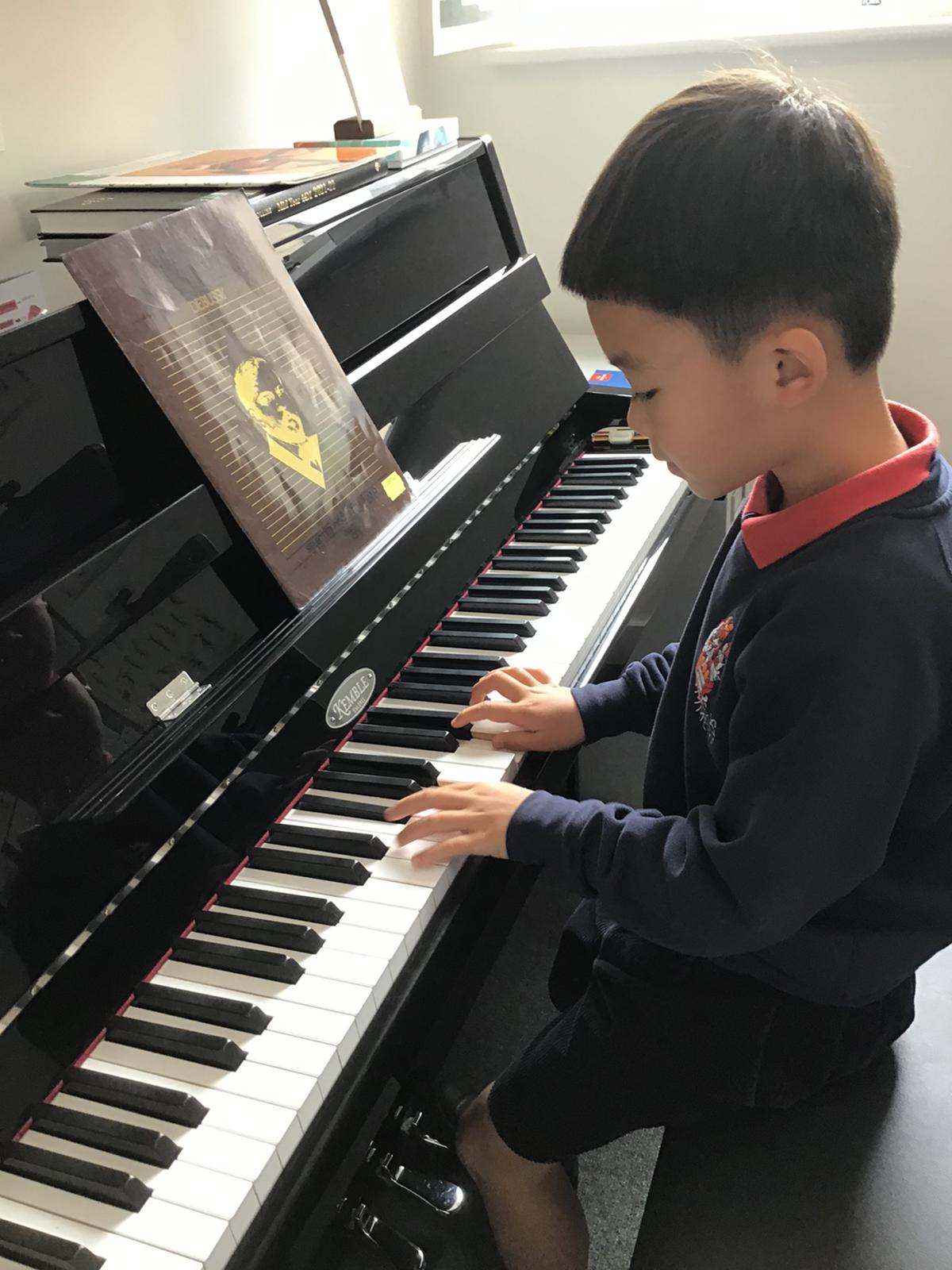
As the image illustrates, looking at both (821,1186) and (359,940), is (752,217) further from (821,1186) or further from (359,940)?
(821,1186)

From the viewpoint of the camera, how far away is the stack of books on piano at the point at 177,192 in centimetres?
114

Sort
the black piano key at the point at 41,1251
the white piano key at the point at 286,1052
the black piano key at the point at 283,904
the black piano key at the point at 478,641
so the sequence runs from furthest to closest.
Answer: the black piano key at the point at 478,641, the black piano key at the point at 283,904, the white piano key at the point at 286,1052, the black piano key at the point at 41,1251

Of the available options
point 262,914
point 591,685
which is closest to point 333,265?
point 591,685

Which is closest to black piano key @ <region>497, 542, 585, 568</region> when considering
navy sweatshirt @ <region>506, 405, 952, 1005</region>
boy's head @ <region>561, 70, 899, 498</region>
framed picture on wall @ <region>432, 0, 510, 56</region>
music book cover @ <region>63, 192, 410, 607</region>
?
music book cover @ <region>63, 192, 410, 607</region>

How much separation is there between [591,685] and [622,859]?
0.90 feet

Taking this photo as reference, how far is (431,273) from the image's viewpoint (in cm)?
138

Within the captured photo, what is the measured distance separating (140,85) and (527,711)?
3.48ft

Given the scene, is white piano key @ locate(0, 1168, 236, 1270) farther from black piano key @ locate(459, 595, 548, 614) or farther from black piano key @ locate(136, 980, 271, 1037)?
black piano key @ locate(459, 595, 548, 614)

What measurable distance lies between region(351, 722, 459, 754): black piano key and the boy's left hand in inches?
3.4

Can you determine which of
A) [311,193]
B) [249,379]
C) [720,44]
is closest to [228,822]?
[249,379]

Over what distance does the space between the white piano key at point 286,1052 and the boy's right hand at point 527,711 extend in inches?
14.1

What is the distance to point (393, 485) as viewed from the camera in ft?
3.71

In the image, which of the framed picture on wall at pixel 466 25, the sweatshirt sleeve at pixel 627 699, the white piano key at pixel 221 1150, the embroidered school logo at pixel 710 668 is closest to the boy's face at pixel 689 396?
the embroidered school logo at pixel 710 668

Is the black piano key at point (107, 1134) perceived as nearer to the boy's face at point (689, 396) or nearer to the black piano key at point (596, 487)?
the boy's face at point (689, 396)
